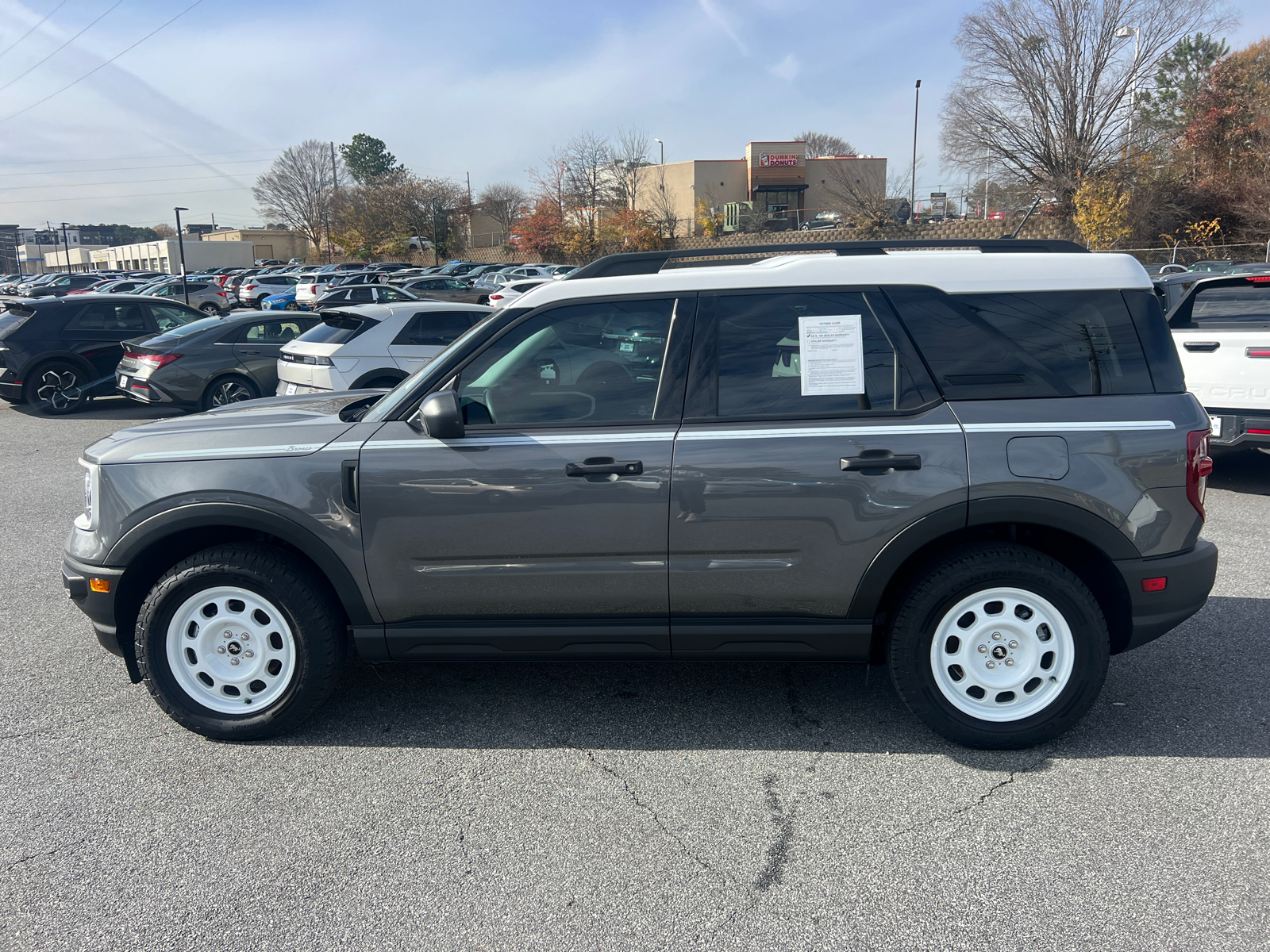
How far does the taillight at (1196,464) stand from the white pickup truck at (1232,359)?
4508 mm

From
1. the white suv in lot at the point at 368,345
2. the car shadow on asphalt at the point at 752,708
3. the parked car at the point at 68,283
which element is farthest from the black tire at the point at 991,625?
the parked car at the point at 68,283

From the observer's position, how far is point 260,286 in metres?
38.8

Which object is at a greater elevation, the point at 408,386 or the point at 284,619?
the point at 408,386

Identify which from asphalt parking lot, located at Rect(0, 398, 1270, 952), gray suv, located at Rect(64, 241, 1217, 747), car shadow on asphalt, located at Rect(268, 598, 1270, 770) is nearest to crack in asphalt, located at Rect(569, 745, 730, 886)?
asphalt parking lot, located at Rect(0, 398, 1270, 952)

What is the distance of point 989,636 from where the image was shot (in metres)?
3.56

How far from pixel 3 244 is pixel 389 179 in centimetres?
14133

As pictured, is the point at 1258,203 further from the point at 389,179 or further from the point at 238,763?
the point at 389,179

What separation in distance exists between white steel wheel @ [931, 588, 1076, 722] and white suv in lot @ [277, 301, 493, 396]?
729cm

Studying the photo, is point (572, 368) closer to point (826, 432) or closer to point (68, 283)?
point (826, 432)

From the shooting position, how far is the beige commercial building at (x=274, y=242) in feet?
338

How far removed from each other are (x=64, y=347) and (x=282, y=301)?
24.4 m

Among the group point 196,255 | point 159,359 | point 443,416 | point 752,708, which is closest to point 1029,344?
point 752,708

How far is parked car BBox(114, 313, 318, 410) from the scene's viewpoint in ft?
38.4

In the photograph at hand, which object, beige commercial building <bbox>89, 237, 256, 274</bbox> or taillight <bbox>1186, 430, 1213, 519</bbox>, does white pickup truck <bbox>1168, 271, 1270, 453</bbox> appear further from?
beige commercial building <bbox>89, 237, 256, 274</bbox>
